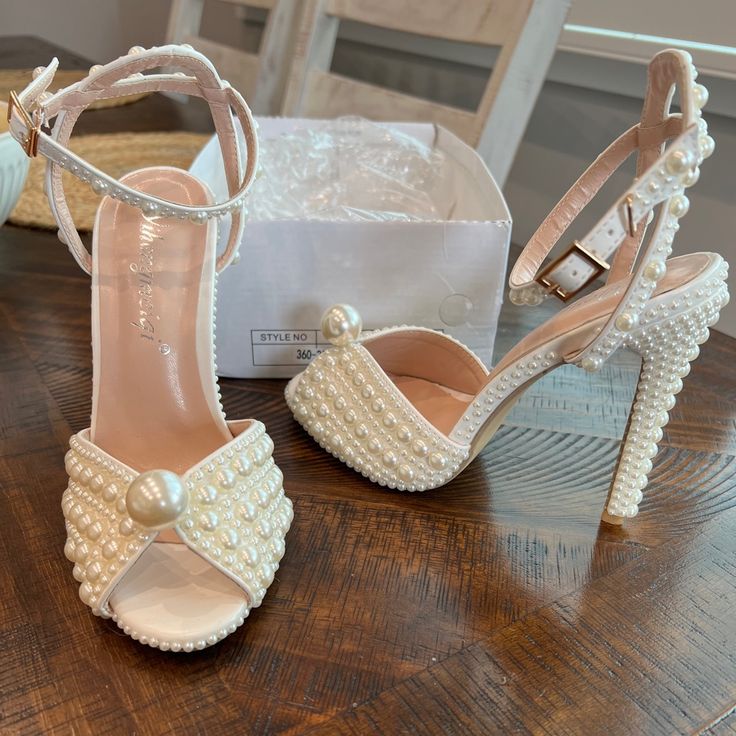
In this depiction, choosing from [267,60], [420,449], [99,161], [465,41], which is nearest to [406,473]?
[420,449]

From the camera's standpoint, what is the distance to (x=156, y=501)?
38 cm

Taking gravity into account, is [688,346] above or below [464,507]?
above

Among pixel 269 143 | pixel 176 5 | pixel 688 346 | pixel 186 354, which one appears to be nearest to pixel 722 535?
pixel 688 346

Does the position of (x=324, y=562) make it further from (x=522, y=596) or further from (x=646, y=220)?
(x=646, y=220)

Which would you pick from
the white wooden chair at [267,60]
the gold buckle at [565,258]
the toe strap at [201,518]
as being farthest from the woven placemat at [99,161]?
the gold buckle at [565,258]

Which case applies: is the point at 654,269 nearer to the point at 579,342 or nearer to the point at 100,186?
the point at 579,342

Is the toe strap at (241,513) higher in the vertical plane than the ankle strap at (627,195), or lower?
lower

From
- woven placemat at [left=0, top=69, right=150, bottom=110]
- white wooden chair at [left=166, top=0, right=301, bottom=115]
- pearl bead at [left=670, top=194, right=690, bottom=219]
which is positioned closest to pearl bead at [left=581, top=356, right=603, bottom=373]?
pearl bead at [left=670, top=194, right=690, bottom=219]

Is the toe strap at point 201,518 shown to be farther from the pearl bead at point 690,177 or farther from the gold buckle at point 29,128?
the pearl bead at point 690,177

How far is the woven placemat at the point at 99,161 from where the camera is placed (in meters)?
0.94

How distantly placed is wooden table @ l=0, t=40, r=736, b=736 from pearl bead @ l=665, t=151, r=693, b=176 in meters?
0.26

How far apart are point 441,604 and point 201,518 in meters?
0.16

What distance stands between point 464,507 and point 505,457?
8cm

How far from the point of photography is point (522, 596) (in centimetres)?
45
